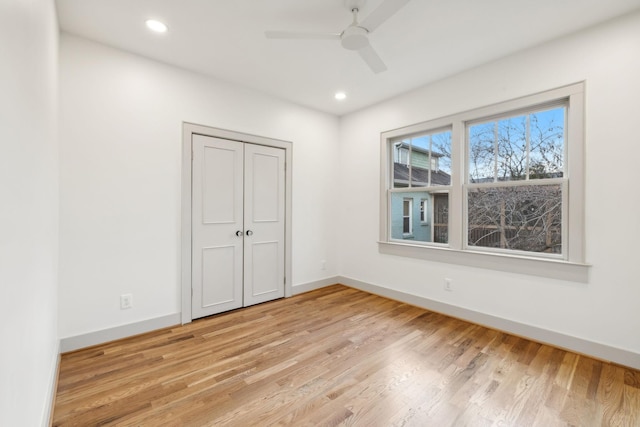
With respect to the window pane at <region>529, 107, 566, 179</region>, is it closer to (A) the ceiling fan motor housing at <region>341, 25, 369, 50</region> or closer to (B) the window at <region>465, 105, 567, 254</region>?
(B) the window at <region>465, 105, 567, 254</region>

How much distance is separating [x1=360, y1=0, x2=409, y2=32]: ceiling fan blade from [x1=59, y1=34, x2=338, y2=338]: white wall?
200cm

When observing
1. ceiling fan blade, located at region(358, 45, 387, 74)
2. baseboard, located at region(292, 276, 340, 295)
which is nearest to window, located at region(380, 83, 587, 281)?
baseboard, located at region(292, 276, 340, 295)

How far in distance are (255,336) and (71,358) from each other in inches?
58.5

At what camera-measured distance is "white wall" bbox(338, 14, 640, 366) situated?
2246mm

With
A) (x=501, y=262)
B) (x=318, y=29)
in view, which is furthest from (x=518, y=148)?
(x=318, y=29)

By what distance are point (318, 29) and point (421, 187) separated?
2.19 m

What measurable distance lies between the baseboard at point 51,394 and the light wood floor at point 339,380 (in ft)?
0.12

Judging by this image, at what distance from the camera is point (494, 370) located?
2.21 m

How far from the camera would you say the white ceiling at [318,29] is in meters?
2.17

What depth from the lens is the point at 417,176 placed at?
3766 mm

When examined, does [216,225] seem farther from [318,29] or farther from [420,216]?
[420,216]

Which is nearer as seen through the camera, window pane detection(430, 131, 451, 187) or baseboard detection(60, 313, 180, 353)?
baseboard detection(60, 313, 180, 353)

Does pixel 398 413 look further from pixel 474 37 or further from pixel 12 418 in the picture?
pixel 474 37

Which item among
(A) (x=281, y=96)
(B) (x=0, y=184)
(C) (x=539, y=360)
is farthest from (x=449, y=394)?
(A) (x=281, y=96)
